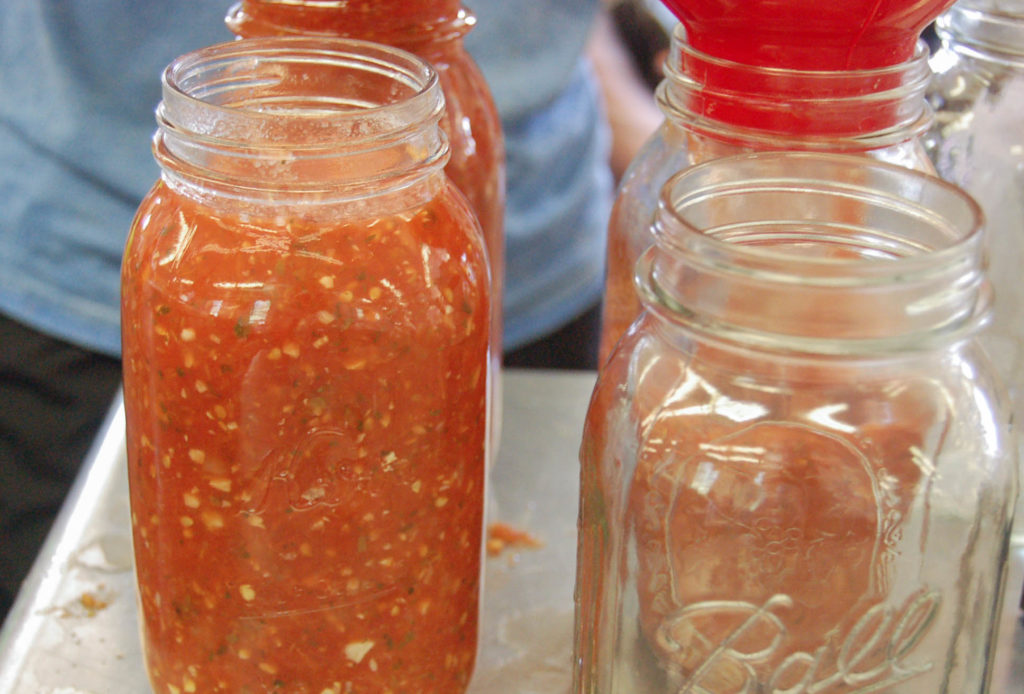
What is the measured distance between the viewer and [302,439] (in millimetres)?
598

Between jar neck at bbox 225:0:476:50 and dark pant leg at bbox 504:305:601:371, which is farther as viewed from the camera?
dark pant leg at bbox 504:305:601:371

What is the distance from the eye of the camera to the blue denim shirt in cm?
124

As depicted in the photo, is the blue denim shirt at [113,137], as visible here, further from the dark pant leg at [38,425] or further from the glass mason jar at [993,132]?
the glass mason jar at [993,132]

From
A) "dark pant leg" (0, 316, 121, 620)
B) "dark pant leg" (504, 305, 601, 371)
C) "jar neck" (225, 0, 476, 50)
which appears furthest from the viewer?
"dark pant leg" (504, 305, 601, 371)

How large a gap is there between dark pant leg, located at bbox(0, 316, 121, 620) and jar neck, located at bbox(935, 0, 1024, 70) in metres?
0.94

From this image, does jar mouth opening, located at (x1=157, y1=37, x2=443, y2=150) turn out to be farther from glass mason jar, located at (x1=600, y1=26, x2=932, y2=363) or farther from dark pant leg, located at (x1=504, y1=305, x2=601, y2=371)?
dark pant leg, located at (x1=504, y1=305, x2=601, y2=371)

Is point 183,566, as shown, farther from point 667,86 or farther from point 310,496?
point 667,86

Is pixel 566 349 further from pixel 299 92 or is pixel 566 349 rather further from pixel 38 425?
pixel 299 92

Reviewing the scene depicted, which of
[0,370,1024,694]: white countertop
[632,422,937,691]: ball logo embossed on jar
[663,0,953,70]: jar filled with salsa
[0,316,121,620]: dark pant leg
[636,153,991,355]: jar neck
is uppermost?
[663,0,953,70]: jar filled with salsa

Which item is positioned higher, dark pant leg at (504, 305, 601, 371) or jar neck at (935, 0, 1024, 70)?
jar neck at (935, 0, 1024, 70)

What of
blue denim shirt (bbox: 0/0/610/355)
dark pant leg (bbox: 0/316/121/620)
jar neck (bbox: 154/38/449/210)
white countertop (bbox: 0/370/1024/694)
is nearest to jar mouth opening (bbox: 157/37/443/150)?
jar neck (bbox: 154/38/449/210)

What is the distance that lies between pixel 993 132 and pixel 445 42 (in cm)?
38

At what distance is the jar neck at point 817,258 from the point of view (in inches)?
19.6

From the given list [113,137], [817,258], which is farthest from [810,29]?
[113,137]
